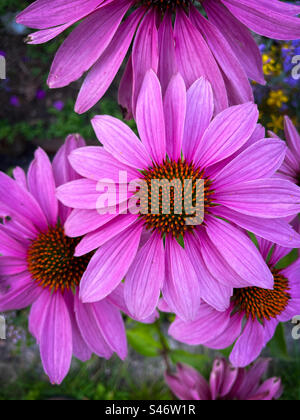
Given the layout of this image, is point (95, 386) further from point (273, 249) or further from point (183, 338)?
point (273, 249)

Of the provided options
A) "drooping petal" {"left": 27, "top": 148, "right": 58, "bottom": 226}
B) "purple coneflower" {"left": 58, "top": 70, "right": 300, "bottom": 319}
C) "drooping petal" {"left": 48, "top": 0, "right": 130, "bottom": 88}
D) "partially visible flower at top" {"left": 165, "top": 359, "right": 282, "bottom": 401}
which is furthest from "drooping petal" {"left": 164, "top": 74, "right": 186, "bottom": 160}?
"partially visible flower at top" {"left": 165, "top": 359, "right": 282, "bottom": 401}

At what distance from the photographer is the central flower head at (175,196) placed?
61 centimetres

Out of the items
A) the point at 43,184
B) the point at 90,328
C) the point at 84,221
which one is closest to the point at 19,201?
the point at 43,184

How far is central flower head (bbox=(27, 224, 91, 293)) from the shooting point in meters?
0.72

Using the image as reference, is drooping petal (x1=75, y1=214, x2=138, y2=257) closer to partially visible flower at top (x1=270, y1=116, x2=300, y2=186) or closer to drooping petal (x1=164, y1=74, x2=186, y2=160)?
drooping petal (x1=164, y1=74, x2=186, y2=160)

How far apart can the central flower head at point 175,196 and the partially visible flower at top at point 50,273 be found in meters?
0.16

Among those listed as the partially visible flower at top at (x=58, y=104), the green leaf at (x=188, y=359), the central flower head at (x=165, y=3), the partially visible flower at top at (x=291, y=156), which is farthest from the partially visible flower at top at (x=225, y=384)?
the partially visible flower at top at (x=58, y=104)

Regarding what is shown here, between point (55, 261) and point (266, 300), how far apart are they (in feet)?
1.36

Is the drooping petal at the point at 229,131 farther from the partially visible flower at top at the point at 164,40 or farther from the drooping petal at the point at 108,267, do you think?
the drooping petal at the point at 108,267

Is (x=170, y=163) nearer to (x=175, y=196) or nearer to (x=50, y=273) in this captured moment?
(x=175, y=196)

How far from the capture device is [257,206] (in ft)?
1.87

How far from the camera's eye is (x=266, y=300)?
2.28ft

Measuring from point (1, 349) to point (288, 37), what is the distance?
4.64ft
